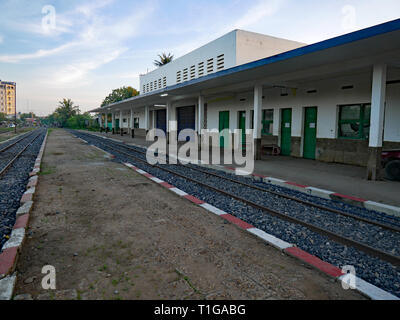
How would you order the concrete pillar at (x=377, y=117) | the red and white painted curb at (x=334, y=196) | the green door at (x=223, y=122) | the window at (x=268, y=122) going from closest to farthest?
the red and white painted curb at (x=334, y=196)
the concrete pillar at (x=377, y=117)
the window at (x=268, y=122)
the green door at (x=223, y=122)

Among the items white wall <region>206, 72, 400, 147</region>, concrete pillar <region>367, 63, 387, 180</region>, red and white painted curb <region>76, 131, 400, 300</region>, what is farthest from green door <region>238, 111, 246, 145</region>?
red and white painted curb <region>76, 131, 400, 300</region>

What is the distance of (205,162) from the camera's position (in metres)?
12.3

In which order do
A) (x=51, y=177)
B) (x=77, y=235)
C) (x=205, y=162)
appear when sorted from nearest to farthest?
(x=77, y=235) → (x=51, y=177) → (x=205, y=162)

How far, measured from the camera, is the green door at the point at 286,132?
14.3m

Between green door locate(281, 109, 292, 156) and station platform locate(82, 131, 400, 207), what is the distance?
6.97 feet

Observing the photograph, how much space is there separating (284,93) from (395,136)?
5.78 metres

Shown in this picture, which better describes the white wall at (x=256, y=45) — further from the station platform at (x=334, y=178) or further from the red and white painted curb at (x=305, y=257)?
the red and white painted curb at (x=305, y=257)

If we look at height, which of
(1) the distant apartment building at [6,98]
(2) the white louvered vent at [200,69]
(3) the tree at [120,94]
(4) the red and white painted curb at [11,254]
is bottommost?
(4) the red and white painted curb at [11,254]

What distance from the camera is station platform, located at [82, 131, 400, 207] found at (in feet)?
22.1

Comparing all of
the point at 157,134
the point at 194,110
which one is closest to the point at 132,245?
the point at 194,110

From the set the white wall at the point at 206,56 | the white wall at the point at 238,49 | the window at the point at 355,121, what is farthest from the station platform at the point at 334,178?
the white wall at the point at 206,56

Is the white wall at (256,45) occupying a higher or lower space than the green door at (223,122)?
higher

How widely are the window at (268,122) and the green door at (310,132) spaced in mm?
2282

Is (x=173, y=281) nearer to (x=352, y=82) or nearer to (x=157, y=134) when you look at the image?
(x=352, y=82)
